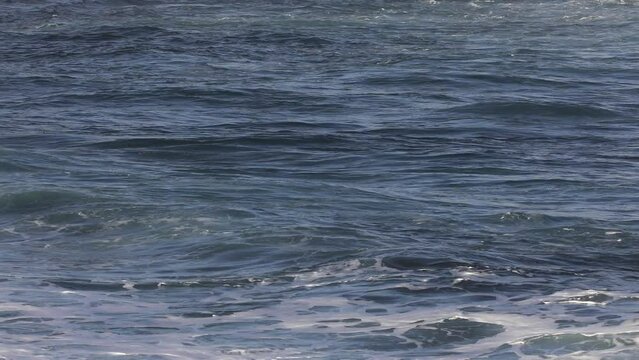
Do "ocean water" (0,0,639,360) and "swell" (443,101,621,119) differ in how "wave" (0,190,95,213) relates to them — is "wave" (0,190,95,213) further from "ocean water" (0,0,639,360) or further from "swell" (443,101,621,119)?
"swell" (443,101,621,119)

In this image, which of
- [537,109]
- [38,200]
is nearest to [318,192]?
[38,200]

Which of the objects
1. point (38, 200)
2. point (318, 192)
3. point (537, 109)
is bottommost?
point (537, 109)

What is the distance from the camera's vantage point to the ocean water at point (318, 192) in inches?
314

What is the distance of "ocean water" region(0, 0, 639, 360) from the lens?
26.2 ft

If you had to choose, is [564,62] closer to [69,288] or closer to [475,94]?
[475,94]

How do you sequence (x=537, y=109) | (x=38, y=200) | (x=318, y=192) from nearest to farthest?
(x=38, y=200) → (x=318, y=192) → (x=537, y=109)

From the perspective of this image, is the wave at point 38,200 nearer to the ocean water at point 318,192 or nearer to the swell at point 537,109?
the ocean water at point 318,192

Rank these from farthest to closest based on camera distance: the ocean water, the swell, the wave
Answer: the swell, the wave, the ocean water

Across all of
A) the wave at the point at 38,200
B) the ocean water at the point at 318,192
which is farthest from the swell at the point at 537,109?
the wave at the point at 38,200

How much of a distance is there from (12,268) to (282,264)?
1846 millimetres

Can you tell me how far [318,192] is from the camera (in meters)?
12.5

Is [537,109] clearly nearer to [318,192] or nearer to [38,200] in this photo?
[318,192]

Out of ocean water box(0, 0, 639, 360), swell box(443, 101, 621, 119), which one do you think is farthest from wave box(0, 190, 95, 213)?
swell box(443, 101, 621, 119)

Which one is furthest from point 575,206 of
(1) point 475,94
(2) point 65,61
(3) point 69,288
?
(2) point 65,61
